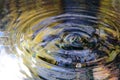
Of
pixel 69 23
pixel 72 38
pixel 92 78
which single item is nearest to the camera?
pixel 92 78

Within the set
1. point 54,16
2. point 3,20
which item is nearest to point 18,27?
point 3,20

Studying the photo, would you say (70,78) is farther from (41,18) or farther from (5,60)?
(41,18)

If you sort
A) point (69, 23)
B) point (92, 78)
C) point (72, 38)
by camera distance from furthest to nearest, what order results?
1. point (69, 23)
2. point (72, 38)
3. point (92, 78)

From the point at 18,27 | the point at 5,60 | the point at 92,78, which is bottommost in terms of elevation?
the point at 92,78

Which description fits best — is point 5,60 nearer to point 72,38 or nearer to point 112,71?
point 72,38

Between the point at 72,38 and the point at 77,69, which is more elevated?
the point at 72,38

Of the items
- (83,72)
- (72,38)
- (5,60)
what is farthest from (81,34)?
(5,60)

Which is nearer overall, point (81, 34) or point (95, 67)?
point (95, 67)
